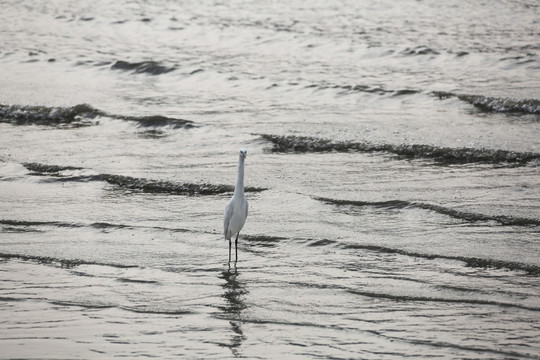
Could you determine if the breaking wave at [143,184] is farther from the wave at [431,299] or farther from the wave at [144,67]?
the wave at [144,67]

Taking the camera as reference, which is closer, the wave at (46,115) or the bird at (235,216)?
the bird at (235,216)

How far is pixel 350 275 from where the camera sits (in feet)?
22.8

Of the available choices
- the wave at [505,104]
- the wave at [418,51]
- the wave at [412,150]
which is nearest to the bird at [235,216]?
the wave at [412,150]

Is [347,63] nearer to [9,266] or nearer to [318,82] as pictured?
[318,82]

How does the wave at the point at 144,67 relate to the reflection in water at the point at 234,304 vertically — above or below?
above

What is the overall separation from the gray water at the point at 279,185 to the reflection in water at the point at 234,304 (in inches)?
0.9

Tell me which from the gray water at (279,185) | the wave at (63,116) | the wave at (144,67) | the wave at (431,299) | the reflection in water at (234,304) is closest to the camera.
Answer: the reflection in water at (234,304)

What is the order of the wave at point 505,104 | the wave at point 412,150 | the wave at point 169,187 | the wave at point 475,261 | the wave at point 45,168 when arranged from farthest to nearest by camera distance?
the wave at point 505,104 < the wave at point 412,150 < the wave at point 45,168 < the wave at point 169,187 < the wave at point 475,261

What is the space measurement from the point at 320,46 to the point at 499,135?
5886mm

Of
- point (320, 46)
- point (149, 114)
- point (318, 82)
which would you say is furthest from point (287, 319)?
point (320, 46)

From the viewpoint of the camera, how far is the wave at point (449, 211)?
814cm

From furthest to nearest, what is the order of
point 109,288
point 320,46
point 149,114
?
point 320,46
point 149,114
point 109,288

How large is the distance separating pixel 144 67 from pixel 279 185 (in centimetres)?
689

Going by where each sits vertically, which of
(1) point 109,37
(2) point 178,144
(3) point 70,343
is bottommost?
(3) point 70,343
